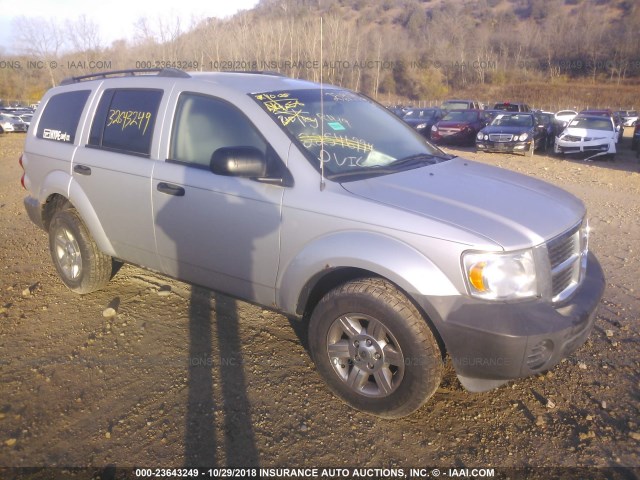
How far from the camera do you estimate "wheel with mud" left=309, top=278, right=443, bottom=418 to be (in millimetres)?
2783

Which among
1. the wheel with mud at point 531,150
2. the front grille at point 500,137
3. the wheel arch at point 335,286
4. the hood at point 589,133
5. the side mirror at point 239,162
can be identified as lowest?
the wheel with mud at point 531,150

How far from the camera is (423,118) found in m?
23.4

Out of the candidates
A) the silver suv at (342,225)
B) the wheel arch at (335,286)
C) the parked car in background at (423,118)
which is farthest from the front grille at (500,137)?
the wheel arch at (335,286)

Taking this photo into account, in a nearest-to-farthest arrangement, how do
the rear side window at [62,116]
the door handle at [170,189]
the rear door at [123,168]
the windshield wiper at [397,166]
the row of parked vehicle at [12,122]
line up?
1. the windshield wiper at [397,166]
2. the door handle at [170,189]
3. the rear door at [123,168]
4. the rear side window at [62,116]
5. the row of parked vehicle at [12,122]

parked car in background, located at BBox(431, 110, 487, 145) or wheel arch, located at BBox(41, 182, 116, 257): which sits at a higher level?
wheel arch, located at BBox(41, 182, 116, 257)

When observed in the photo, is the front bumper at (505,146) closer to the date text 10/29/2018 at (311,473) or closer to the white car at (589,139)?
the white car at (589,139)

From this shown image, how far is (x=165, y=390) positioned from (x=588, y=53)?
81.7 metres

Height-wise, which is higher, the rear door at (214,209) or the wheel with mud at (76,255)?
the rear door at (214,209)

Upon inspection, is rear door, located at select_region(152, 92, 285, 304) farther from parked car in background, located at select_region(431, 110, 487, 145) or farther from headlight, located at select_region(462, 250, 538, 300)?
parked car in background, located at select_region(431, 110, 487, 145)

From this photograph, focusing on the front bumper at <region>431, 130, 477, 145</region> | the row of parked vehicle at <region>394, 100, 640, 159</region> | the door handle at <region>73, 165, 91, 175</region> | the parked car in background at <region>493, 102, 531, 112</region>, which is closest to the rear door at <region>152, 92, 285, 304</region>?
the door handle at <region>73, 165, 91, 175</region>

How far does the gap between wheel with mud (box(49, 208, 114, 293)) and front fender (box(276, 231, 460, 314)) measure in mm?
2148

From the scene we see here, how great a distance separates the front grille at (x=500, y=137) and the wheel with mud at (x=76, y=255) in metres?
14.9

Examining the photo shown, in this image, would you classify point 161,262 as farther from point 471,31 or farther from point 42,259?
point 471,31

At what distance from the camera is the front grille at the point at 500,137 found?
16.8 metres
